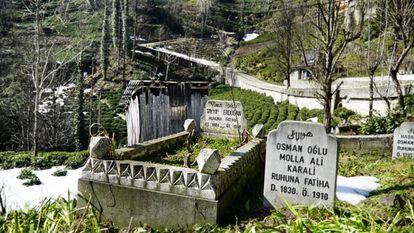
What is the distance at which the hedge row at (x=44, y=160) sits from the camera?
1723 centimetres

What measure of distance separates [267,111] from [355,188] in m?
26.6

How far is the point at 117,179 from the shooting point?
247 inches

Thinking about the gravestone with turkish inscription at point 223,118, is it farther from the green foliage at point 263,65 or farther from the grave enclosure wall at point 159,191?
the green foliage at point 263,65

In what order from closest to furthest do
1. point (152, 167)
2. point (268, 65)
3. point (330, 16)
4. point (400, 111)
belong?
1. point (152, 167)
2. point (330, 16)
3. point (400, 111)
4. point (268, 65)

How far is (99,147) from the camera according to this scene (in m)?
6.47

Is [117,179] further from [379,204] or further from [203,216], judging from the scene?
[379,204]

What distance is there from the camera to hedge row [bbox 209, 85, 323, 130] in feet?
94.7

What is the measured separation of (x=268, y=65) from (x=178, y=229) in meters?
53.4

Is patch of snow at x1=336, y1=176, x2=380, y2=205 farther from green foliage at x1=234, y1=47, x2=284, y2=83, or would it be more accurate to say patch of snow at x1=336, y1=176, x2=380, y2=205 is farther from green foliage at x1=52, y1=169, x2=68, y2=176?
green foliage at x1=234, y1=47, x2=284, y2=83

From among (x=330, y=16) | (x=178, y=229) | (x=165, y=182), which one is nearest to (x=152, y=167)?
(x=165, y=182)

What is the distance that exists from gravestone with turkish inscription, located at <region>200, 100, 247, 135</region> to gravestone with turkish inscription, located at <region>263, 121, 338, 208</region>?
4.49 metres

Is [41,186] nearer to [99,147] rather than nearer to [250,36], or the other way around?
[99,147]

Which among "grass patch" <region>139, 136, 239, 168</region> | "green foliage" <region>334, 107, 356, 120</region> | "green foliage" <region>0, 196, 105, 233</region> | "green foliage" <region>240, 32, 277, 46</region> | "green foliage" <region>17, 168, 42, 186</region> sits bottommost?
"green foliage" <region>17, 168, 42, 186</region>

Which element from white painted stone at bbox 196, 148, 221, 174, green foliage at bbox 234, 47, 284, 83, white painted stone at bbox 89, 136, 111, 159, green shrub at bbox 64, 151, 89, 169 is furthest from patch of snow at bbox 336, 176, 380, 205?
green foliage at bbox 234, 47, 284, 83
